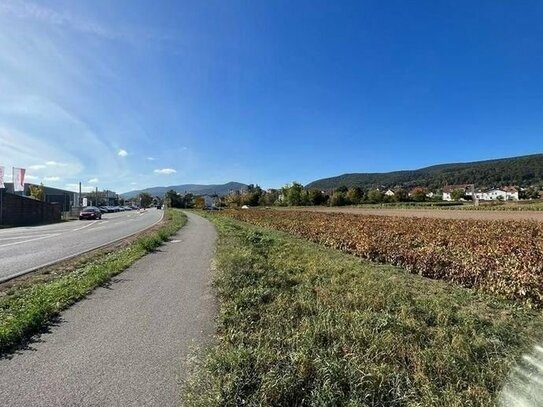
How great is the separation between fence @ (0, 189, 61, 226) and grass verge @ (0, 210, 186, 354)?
96.5 feet

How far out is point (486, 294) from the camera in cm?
693

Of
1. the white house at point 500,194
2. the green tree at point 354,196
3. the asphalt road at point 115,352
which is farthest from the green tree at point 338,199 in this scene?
the asphalt road at point 115,352

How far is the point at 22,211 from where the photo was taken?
36438 millimetres

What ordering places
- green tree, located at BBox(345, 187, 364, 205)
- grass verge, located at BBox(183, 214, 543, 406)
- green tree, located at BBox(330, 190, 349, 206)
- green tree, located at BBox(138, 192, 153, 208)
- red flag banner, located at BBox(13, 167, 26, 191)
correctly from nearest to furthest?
grass verge, located at BBox(183, 214, 543, 406) → red flag banner, located at BBox(13, 167, 26, 191) → green tree, located at BBox(330, 190, 349, 206) → green tree, located at BBox(345, 187, 364, 205) → green tree, located at BBox(138, 192, 153, 208)

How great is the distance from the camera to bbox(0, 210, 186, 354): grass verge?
4602mm

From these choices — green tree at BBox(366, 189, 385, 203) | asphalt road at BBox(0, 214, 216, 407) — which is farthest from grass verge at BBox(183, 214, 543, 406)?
green tree at BBox(366, 189, 385, 203)

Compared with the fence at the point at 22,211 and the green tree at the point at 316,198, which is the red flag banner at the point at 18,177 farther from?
the green tree at the point at 316,198

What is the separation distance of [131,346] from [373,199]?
12004 centimetres

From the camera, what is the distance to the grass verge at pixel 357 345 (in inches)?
118

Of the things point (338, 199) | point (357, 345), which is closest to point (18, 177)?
point (357, 345)

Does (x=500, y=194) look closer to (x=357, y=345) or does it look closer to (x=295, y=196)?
(x=295, y=196)

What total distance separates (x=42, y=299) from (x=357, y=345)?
17.3ft

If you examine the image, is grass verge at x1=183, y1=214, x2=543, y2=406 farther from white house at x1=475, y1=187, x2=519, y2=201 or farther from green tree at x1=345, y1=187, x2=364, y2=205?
white house at x1=475, y1=187, x2=519, y2=201

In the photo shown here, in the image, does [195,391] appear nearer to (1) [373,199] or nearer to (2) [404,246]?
(2) [404,246]
